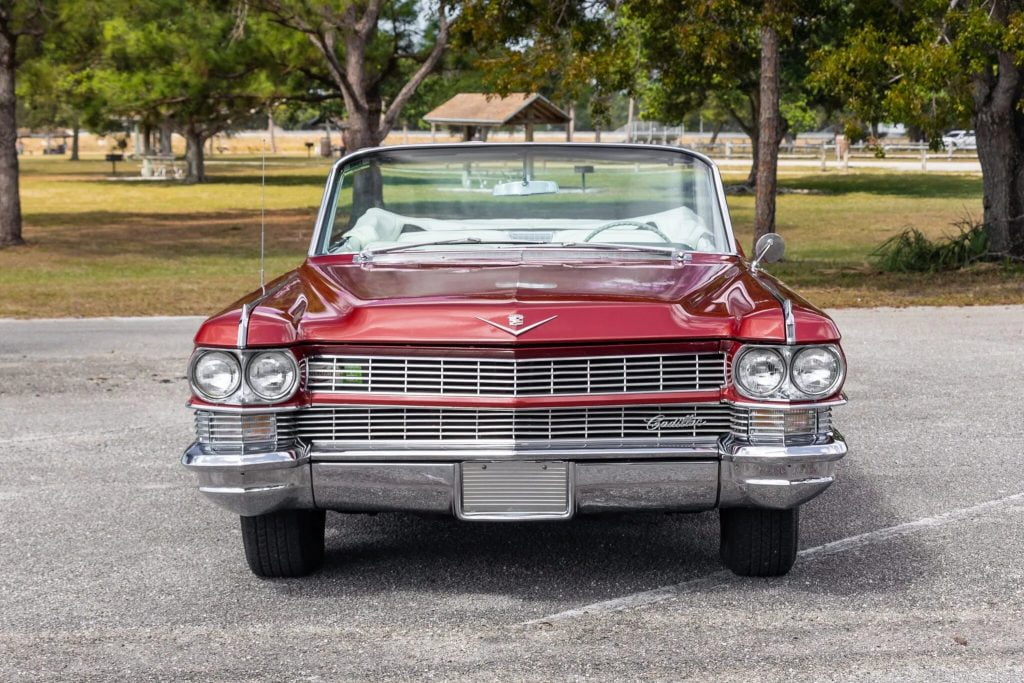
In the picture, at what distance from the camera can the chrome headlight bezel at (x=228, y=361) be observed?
15.6 feet

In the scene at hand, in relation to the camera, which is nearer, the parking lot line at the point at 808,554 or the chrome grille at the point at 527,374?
the chrome grille at the point at 527,374

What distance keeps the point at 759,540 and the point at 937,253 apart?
45.7 ft

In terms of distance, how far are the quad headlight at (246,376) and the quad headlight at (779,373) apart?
1.42 meters

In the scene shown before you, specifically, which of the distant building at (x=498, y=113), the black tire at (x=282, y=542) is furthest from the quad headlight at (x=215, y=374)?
the distant building at (x=498, y=113)

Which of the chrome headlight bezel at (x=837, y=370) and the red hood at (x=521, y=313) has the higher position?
the red hood at (x=521, y=313)

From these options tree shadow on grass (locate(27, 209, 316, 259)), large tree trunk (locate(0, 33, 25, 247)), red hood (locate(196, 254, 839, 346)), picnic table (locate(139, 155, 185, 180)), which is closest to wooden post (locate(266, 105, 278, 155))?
picnic table (locate(139, 155, 185, 180))

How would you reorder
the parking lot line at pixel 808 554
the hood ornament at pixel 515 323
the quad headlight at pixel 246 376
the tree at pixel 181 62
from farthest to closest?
the tree at pixel 181 62 → the parking lot line at pixel 808 554 → the quad headlight at pixel 246 376 → the hood ornament at pixel 515 323

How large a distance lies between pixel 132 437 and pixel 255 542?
330cm

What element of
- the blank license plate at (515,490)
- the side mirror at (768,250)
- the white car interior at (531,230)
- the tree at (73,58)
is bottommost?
the blank license plate at (515,490)

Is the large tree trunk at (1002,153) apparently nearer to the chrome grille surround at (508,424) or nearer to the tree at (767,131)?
the tree at (767,131)

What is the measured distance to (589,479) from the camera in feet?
15.5

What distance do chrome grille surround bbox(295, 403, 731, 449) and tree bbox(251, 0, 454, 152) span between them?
15.5 meters

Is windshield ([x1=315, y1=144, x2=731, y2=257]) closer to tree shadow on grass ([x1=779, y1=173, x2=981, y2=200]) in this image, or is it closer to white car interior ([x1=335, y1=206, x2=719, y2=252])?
white car interior ([x1=335, y1=206, x2=719, y2=252])

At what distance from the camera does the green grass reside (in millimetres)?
16188
